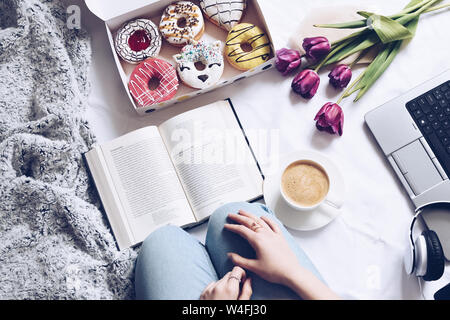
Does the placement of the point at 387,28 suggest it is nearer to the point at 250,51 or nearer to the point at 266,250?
the point at 250,51

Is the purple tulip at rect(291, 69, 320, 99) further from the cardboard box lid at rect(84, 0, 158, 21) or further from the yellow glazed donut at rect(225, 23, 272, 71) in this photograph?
the cardboard box lid at rect(84, 0, 158, 21)

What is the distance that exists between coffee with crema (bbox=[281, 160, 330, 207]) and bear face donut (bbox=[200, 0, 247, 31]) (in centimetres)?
35

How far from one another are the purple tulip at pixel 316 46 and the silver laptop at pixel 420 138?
170 mm

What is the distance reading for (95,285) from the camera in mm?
764

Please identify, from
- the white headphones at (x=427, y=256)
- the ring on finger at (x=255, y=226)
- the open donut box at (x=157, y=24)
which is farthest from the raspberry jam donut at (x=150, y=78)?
the white headphones at (x=427, y=256)

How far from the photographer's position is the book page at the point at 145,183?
830 mm

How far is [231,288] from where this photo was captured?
0.68 metres

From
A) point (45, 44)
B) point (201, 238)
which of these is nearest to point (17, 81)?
point (45, 44)

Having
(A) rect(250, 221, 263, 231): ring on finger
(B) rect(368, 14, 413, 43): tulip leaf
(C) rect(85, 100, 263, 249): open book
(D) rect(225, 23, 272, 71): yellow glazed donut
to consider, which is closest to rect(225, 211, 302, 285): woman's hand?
(A) rect(250, 221, 263, 231): ring on finger

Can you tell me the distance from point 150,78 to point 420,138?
1.91 ft

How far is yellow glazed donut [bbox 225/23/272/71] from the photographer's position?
2.87 feet

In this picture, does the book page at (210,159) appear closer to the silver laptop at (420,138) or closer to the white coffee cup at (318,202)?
the white coffee cup at (318,202)

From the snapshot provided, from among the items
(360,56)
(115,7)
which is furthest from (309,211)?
(115,7)

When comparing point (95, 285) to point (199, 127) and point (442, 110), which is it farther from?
point (442, 110)
